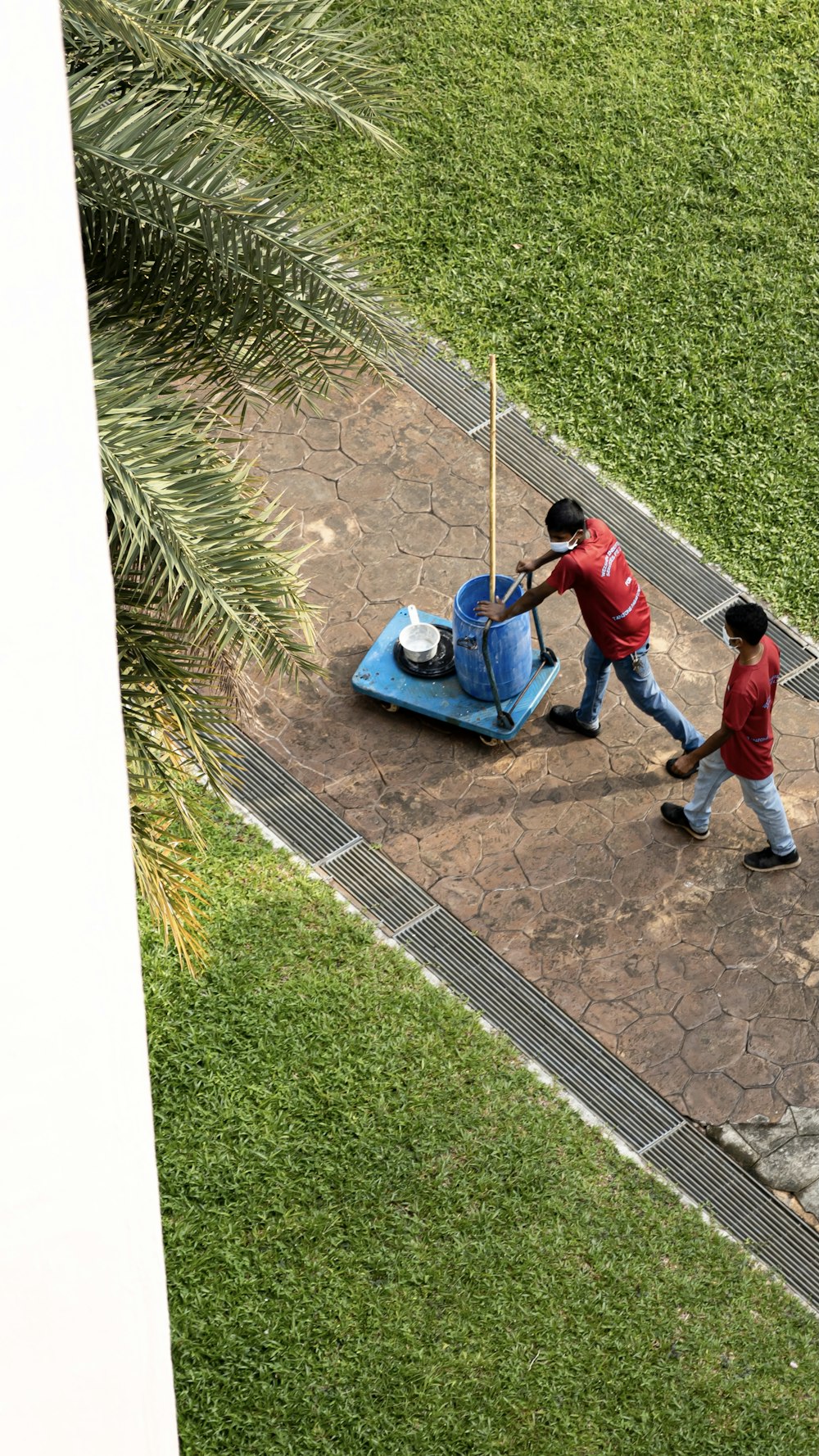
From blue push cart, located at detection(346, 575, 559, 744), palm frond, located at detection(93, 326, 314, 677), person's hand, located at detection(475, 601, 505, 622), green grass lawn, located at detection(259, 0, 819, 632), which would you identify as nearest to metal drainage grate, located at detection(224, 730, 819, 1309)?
blue push cart, located at detection(346, 575, 559, 744)

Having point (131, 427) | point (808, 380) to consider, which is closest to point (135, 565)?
point (131, 427)

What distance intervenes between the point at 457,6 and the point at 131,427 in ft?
26.3

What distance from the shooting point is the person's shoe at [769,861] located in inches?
275

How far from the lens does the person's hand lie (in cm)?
685

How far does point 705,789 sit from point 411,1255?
100 inches

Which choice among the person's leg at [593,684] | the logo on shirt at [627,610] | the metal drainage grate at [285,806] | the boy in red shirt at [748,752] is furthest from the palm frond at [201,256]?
the metal drainage grate at [285,806]

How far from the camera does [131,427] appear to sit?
4.56 m

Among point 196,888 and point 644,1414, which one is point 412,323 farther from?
point 644,1414

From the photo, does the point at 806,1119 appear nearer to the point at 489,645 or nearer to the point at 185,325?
the point at 489,645

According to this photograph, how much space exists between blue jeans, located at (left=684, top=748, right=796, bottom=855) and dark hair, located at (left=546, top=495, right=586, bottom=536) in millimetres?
1231

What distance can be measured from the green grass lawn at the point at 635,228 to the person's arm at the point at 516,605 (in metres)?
1.89

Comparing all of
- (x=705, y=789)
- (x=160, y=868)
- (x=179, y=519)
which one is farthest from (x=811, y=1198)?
(x=179, y=519)

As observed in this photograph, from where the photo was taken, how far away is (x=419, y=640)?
24.7ft

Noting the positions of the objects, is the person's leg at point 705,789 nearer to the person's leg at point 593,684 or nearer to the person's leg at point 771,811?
the person's leg at point 771,811
